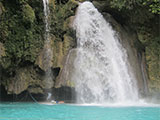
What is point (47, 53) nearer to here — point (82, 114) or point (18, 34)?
point (18, 34)

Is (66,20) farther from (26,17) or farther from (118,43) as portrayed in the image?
(118,43)

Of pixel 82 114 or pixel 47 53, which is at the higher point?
pixel 47 53

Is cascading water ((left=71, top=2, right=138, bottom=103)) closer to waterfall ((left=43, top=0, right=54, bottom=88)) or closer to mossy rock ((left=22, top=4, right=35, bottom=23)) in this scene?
waterfall ((left=43, top=0, right=54, bottom=88))

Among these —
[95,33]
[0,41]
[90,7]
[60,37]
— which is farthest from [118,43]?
[0,41]


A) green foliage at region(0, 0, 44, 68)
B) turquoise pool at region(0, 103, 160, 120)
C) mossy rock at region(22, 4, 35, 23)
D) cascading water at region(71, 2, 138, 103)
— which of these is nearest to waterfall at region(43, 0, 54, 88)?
green foliage at region(0, 0, 44, 68)

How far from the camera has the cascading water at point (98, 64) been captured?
11.4 meters

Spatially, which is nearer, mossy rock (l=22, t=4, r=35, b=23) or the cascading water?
the cascading water

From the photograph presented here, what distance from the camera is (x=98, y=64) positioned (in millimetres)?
12195

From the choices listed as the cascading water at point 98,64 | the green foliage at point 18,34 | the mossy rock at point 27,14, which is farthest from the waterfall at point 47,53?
the cascading water at point 98,64

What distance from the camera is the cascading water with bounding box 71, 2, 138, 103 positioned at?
1141 centimetres

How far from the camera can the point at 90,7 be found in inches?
544

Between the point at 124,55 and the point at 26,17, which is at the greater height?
the point at 26,17

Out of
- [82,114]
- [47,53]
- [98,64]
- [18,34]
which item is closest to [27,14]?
[18,34]

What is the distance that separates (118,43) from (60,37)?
388 centimetres
